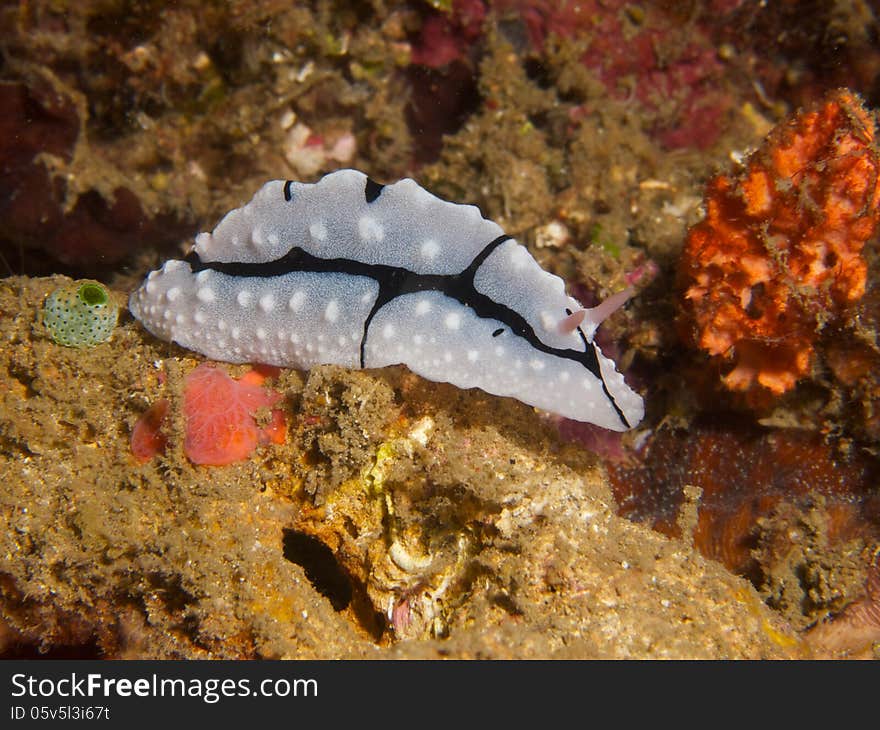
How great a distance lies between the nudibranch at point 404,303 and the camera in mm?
2973

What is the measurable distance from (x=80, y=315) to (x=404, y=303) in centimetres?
199

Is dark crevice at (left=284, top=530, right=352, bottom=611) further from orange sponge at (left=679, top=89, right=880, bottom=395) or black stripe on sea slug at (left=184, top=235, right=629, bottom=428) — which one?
orange sponge at (left=679, top=89, right=880, bottom=395)

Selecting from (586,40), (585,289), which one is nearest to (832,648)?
(585,289)

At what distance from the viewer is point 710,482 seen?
3.80m

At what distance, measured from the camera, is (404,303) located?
3.04 meters

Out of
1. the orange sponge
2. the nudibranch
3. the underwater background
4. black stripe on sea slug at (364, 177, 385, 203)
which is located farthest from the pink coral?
the orange sponge

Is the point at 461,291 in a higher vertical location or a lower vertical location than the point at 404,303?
higher

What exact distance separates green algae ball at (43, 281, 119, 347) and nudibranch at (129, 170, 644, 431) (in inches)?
17.4

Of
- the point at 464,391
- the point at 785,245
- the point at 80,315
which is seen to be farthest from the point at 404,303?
the point at 785,245

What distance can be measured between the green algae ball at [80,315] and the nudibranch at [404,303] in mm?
443

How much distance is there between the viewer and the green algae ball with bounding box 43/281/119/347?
324cm

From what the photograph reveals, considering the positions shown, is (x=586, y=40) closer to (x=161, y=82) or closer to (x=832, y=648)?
(x=161, y=82)

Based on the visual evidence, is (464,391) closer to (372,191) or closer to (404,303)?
(404,303)
